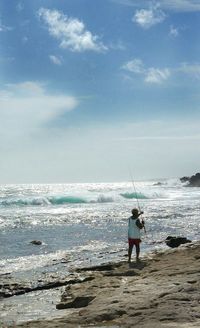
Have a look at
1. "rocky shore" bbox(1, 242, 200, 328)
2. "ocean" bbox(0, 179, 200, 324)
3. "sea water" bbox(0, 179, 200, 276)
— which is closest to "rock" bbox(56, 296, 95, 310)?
"rocky shore" bbox(1, 242, 200, 328)

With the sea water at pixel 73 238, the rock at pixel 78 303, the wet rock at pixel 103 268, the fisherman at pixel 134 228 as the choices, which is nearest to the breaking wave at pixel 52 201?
the sea water at pixel 73 238

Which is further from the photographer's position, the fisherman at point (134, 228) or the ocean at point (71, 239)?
the ocean at point (71, 239)

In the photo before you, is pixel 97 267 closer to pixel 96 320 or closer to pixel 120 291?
pixel 120 291

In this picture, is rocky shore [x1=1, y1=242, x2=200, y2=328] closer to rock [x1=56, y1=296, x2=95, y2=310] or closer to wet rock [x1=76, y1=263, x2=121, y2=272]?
rock [x1=56, y1=296, x2=95, y2=310]

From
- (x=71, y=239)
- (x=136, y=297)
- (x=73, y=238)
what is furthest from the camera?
(x=73, y=238)

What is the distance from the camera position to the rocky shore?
8.48 meters

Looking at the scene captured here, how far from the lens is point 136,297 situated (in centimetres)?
989

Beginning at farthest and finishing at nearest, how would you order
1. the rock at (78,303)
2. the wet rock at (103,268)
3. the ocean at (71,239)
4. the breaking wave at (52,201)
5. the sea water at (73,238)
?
the breaking wave at (52,201), the sea water at (73,238), the ocean at (71,239), the wet rock at (103,268), the rock at (78,303)

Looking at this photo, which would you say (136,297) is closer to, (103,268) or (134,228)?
(103,268)

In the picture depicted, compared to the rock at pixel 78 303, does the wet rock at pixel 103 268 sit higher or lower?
higher

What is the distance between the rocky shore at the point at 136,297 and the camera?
27.8ft

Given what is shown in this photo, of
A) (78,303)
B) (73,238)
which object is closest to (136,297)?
(78,303)

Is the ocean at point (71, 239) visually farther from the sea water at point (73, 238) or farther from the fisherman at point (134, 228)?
the fisherman at point (134, 228)

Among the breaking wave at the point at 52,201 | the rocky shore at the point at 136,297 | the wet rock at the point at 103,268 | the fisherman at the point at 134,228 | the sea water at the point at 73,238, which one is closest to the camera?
the rocky shore at the point at 136,297
